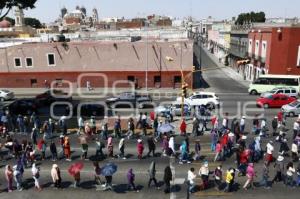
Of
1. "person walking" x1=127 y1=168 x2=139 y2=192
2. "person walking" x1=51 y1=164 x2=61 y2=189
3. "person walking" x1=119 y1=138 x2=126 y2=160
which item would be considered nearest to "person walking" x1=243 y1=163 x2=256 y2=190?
"person walking" x1=127 y1=168 x2=139 y2=192

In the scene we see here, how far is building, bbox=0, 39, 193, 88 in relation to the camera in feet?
172

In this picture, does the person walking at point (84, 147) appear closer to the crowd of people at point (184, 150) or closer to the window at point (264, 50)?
the crowd of people at point (184, 150)

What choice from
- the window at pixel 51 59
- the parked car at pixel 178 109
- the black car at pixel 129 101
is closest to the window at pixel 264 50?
the black car at pixel 129 101

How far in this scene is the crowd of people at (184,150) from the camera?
794 inches

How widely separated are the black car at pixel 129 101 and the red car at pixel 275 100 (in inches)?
424

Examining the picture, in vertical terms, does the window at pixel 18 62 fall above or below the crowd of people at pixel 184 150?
above

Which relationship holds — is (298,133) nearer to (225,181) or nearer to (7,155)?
(225,181)

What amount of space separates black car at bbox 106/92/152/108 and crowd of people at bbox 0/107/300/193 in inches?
273

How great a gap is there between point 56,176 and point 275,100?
79.2 feet

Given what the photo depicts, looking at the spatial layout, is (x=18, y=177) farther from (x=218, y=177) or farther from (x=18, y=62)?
(x=18, y=62)

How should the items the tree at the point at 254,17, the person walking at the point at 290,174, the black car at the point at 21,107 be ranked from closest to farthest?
the person walking at the point at 290,174 → the black car at the point at 21,107 → the tree at the point at 254,17


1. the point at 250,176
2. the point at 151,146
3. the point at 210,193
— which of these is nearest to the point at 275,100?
the point at 151,146

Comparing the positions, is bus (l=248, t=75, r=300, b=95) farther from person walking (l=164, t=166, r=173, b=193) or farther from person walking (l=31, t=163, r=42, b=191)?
person walking (l=31, t=163, r=42, b=191)

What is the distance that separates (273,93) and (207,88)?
14745mm
